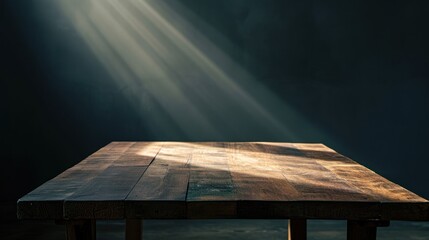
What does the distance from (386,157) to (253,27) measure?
4.47 ft

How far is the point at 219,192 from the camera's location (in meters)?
1.71

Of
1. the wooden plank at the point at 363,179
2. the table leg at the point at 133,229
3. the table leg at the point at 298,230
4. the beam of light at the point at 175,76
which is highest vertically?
the beam of light at the point at 175,76

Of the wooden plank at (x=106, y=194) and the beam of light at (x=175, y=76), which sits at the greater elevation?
the beam of light at (x=175, y=76)

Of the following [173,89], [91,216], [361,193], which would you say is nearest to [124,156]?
[91,216]

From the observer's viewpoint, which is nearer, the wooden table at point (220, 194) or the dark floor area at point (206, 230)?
the wooden table at point (220, 194)

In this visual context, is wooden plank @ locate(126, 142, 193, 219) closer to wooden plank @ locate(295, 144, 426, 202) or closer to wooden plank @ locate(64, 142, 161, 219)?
wooden plank @ locate(64, 142, 161, 219)

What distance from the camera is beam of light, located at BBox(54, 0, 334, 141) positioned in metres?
4.58

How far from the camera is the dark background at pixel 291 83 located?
14.9ft

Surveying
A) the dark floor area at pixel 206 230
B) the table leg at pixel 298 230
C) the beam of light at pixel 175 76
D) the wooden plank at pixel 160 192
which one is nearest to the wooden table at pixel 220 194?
the wooden plank at pixel 160 192

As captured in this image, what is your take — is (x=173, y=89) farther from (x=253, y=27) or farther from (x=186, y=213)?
(x=186, y=213)

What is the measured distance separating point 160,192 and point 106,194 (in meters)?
0.14

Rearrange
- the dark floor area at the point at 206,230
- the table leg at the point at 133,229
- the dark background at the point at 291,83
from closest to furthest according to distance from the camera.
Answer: the table leg at the point at 133,229, the dark floor area at the point at 206,230, the dark background at the point at 291,83

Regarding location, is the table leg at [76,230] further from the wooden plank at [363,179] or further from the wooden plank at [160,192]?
the wooden plank at [363,179]

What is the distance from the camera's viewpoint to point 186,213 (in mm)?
1582
